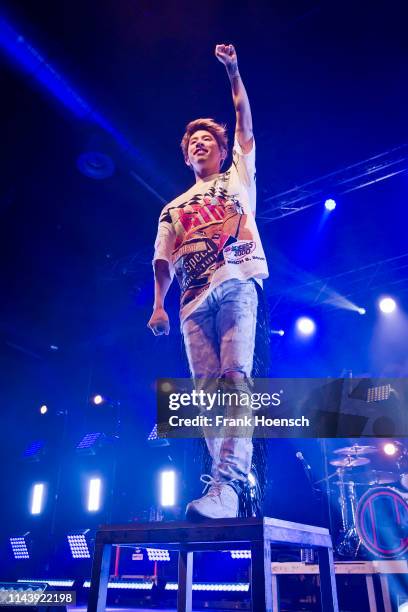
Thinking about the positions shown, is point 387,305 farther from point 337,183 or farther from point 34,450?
point 34,450

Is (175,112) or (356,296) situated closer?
(175,112)

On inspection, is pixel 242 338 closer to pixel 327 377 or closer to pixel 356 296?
pixel 327 377

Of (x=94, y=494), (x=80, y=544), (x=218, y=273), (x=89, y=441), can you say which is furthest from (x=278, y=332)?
(x=218, y=273)

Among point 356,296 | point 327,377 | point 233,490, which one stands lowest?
point 233,490

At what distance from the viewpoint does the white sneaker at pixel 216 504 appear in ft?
5.06

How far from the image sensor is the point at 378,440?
6012 millimetres

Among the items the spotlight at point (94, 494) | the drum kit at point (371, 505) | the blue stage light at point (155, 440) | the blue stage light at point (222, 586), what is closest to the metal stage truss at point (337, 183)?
the drum kit at point (371, 505)

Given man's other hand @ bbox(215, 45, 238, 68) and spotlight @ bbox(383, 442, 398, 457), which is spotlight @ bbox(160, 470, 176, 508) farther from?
man's other hand @ bbox(215, 45, 238, 68)

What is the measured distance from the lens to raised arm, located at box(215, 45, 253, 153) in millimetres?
2164

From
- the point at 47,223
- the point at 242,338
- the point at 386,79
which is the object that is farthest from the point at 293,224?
the point at 242,338

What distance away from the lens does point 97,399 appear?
339 inches

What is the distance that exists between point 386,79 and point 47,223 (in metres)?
4.82

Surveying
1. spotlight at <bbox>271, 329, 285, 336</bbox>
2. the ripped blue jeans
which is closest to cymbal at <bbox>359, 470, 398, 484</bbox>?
spotlight at <bbox>271, 329, 285, 336</bbox>

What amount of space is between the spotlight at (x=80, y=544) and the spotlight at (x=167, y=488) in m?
1.28
